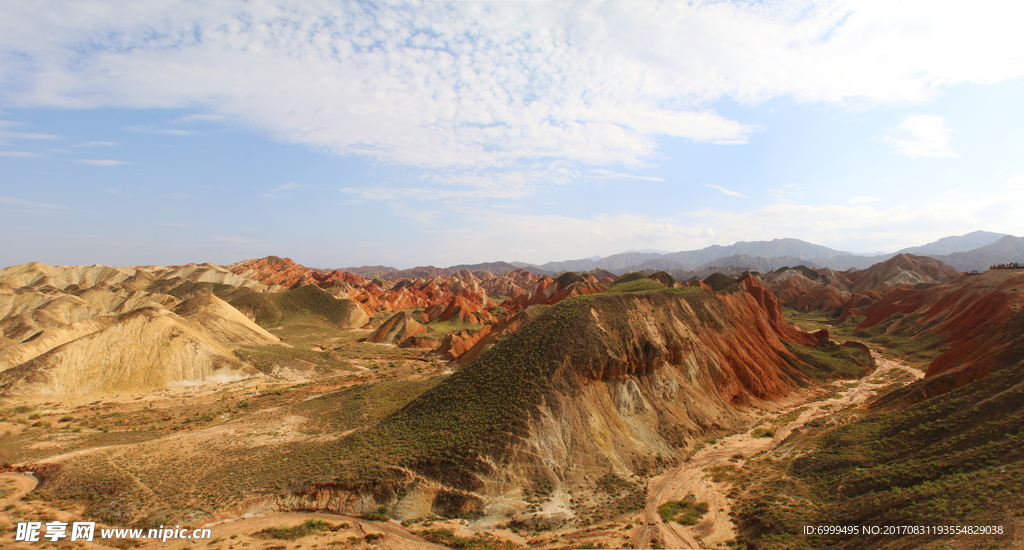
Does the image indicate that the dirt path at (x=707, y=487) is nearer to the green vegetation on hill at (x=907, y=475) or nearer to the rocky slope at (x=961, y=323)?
the green vegetation on hill at (x=907, y=475)

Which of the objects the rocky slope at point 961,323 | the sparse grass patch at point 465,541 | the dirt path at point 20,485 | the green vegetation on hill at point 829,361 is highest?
the rocky slope at point 961,323

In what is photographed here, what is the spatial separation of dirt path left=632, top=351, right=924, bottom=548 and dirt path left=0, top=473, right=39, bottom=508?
33.9 meters

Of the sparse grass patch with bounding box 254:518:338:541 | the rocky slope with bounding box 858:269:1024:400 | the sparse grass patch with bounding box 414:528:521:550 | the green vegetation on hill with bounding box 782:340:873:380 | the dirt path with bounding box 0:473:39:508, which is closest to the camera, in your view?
the sparse grass patch with bounding box 414:528:521:550

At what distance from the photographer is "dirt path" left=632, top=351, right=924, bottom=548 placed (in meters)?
19.5

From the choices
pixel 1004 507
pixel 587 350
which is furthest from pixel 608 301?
pixel 1004 507

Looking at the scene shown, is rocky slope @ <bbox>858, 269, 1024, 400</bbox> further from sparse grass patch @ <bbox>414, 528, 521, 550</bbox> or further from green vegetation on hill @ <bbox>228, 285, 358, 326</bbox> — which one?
green vegetation on hill @ <bbox>228, 285, 358, 326</bbox>

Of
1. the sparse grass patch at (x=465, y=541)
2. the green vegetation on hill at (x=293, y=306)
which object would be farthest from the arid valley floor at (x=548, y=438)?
the green vegetation on hill at (x=293, y=306)

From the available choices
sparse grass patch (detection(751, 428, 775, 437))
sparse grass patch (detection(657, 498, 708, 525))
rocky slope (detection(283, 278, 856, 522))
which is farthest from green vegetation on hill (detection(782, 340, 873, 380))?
sparse grass patch (detection(657, 498, 708, 525))

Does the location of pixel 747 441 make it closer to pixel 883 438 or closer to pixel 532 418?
pixel 883 438

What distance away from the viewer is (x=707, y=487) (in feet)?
79.3

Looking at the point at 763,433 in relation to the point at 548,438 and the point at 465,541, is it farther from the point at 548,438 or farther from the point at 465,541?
the point at 465,541

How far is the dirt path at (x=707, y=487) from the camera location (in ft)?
64.1

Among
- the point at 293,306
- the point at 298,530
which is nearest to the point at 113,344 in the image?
the point at 298,530

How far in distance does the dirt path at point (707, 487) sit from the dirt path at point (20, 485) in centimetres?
3392
